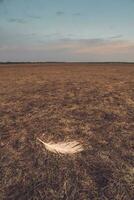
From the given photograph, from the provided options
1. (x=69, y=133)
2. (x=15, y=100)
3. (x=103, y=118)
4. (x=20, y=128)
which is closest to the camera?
(x=69, y=133)

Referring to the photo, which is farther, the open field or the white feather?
the white feather

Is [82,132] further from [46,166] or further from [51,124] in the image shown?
[46,166]

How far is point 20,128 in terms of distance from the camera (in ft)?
26.5

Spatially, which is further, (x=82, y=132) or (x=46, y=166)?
(x=82, y=132)

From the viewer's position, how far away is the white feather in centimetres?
623

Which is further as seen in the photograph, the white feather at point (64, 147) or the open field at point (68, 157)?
the white feather at point (64, 147)

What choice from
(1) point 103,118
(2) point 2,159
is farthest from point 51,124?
(2) point 2,159

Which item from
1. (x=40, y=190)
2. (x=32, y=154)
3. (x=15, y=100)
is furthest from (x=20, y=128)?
(x=15, y=100)

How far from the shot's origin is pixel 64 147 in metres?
6.48

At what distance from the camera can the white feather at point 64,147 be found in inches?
245

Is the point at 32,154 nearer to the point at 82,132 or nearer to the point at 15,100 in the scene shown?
the point at 82,132

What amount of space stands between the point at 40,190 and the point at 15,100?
8460mm

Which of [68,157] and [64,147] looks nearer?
[68,157]

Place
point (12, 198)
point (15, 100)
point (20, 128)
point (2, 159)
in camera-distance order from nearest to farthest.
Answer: point (12, 198) < point (2, 159) < point (20, 128) < point (15, 100)
